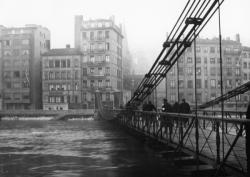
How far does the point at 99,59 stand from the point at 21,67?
1930 centimetres

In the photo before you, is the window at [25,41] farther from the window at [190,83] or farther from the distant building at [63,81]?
the window at [190,83]

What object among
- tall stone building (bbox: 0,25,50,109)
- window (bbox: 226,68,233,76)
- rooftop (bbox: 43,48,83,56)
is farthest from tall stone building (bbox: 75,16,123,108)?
window (bbox: 226,68,233,76)

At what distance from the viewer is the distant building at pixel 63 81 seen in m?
84.8

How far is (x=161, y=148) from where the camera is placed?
→ 18.9 meters

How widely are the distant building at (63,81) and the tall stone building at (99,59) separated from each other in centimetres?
143

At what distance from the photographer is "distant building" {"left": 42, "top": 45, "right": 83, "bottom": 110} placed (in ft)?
278

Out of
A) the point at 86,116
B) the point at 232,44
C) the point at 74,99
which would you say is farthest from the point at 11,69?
the point at 232,44

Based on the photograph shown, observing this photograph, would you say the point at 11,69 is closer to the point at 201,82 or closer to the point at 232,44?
the point at 201,82

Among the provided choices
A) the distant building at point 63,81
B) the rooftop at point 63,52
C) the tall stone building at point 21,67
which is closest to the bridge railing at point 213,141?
the distant building at point 63,81

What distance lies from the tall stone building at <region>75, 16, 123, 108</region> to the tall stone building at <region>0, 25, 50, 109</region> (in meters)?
11.8

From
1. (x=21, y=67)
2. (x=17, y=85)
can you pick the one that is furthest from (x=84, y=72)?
(x=17, y=85)

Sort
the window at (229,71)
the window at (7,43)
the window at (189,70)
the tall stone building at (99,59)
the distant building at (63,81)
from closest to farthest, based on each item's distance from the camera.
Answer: the tall stone building at (99,59)
the distant building at (63,81)
the window at (189,70)
the window at (229,71)
the window at (7,43)

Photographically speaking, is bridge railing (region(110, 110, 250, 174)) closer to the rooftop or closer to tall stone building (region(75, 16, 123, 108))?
tall stone building (region(75, 16, 123, 108))

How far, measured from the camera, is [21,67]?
8912 centimetres
